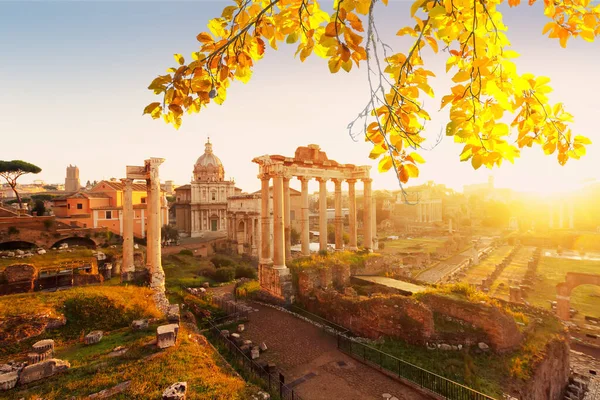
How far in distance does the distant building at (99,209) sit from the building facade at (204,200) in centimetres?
1188

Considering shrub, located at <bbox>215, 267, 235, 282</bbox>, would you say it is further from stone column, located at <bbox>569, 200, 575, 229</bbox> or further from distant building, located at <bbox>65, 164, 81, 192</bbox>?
distant building, located at <bbox>65, 164, 81, 192</bbox>

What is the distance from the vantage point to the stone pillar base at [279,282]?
45.6 ft

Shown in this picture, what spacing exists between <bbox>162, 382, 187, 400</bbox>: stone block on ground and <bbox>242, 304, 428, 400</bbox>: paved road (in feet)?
10.5

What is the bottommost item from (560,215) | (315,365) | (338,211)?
(315,365)

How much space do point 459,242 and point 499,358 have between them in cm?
3768

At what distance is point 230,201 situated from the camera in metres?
39.0

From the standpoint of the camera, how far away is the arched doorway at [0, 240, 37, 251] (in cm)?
2315

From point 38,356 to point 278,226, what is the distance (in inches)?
376

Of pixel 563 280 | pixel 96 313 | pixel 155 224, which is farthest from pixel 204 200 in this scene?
pixel 563 280

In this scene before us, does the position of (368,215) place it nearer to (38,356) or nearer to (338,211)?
(338,211)

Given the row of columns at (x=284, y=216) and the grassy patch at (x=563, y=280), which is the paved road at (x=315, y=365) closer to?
the row of columns at (x=284, y=216)

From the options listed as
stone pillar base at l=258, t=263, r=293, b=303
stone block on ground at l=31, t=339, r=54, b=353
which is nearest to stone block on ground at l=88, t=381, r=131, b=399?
stone block on ground at l=31, t=339, r=54, b=353

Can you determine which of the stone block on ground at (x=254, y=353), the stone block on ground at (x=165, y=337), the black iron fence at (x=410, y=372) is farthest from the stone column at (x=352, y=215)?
the stone block on ground at (x=165, y=337)

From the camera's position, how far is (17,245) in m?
23.7
